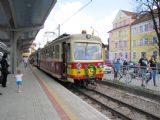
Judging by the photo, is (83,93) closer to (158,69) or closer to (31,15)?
(158,69)

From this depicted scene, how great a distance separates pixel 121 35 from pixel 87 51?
70.0m

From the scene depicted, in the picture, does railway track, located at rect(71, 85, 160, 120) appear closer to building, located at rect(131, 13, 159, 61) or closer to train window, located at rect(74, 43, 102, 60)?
train window, located at rect(74, 43, 102, 60)

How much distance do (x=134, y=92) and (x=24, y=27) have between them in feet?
64.1

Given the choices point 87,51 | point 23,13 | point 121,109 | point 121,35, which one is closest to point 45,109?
point 121,109

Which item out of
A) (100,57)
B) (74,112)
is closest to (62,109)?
(74,112)

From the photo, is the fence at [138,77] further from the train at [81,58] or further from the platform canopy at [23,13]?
the platform canopy at [23,13]

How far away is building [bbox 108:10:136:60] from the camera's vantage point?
84.3 meters

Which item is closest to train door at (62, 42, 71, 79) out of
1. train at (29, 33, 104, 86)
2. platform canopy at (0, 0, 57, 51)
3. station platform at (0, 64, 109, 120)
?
train at (29, 33, 104, 86)

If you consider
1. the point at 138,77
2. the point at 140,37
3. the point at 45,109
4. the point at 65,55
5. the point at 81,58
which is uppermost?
the point at 140,37

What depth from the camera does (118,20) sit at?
92625 millimetres

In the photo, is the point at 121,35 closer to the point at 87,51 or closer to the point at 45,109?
the point at 87,51

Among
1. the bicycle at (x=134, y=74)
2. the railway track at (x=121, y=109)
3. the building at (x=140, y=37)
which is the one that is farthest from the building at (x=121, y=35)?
the railway track at (x=121, y=109)

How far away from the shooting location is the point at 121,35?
291ft

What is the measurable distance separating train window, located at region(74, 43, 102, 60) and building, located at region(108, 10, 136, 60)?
60953 millimetres
